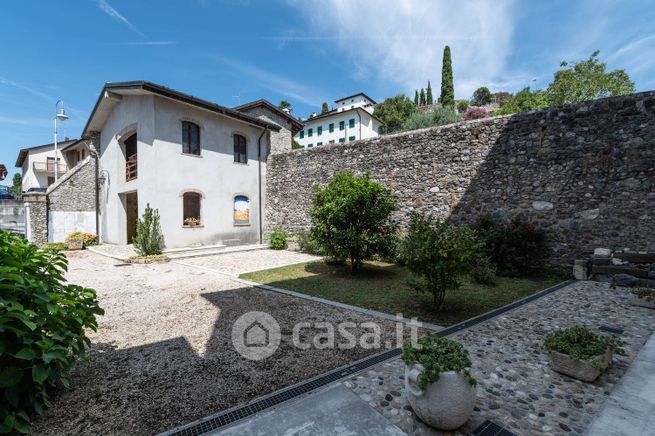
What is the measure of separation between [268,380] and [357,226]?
5.54m

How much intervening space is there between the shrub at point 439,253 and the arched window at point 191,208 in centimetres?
1059

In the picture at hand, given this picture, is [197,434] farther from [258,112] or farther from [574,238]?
[258,112]

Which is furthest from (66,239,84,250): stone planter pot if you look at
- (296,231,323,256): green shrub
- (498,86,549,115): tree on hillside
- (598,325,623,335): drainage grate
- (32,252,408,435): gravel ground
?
(498,86,549,115): tree on hillside

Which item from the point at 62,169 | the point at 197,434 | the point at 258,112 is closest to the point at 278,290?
the point at 197,434

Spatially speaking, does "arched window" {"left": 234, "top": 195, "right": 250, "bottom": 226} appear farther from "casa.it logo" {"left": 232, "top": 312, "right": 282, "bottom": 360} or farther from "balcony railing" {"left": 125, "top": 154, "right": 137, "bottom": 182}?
"casa.it logo" {"left": 232, "top": 312, "right": 282, "bottom": 360}

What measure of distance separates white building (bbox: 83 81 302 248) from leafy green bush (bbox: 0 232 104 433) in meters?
10.1

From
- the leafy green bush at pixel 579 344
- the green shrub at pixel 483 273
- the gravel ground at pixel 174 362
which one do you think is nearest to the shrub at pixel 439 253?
the gravel ground at pixel 174 362

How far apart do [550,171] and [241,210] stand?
1241cm

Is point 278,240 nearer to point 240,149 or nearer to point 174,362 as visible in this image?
point 240,149

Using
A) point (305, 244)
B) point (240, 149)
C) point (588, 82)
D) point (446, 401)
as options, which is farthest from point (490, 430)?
point (588, 82)

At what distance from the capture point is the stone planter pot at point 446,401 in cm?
225

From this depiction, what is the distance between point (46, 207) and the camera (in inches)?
585

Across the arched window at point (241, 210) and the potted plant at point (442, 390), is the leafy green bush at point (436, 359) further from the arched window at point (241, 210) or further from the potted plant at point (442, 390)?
the arched window at point (241, 210)

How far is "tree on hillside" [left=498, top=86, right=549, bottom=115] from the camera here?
93.1ft
